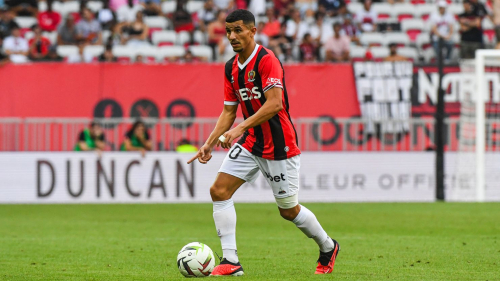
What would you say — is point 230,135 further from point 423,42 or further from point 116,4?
point 116,4

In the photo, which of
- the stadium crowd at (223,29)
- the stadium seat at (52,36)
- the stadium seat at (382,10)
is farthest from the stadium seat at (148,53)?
the stadium seat at (382,10)

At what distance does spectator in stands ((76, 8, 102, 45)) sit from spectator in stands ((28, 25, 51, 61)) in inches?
39.7

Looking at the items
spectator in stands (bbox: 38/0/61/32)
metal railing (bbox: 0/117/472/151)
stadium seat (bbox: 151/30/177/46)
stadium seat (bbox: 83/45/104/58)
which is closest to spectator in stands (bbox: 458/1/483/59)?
metal railing (bbox: 0/117/472/151)

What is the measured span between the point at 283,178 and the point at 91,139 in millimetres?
10961

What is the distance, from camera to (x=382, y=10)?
2409cm

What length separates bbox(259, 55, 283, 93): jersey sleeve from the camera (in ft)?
22.9

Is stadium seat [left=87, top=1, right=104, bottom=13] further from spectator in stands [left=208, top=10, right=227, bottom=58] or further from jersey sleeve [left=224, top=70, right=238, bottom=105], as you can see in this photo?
jersey sleeve [left=224, top=70, right=238, bottom=105]

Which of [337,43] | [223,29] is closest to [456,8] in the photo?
[337,43]

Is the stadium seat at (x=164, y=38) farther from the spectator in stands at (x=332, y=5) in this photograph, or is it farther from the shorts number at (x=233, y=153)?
the shorts number at (x=233, y=153)

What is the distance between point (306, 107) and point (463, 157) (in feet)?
11.8

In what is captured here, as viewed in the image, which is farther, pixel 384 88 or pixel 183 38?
pixel 183 38

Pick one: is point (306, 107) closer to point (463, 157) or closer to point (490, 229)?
point (463, 157)

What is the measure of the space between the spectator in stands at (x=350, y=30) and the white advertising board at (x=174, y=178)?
5390 millimetres

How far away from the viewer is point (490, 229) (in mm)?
11984
